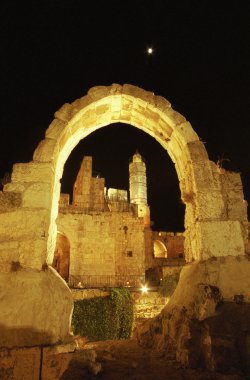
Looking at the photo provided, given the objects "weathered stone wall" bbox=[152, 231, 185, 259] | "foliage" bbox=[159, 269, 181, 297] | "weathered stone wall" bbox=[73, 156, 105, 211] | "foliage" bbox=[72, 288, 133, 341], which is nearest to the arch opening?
"foliage" bbox=[72, 288, 133, 341]

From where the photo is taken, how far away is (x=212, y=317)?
3.80 meters

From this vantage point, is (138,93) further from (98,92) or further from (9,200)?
(9,200)

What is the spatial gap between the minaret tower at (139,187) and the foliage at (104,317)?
2512cm

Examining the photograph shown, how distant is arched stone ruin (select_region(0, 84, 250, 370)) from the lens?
12.2 feet

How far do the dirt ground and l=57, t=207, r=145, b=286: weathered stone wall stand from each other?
18.6m

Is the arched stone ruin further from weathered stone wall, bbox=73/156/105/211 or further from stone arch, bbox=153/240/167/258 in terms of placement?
stone arch, bbox=153/240/167/258

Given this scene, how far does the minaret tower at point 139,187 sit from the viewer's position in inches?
1619

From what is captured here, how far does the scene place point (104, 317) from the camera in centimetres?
1478

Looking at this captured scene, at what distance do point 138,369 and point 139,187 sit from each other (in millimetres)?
38743

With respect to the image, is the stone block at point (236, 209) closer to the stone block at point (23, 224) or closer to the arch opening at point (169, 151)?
the arch opening at point (169, 151)

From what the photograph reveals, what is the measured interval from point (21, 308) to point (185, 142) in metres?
4.00

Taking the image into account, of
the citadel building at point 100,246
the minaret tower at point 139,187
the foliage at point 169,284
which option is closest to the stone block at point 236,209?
the foliage at point 169,284

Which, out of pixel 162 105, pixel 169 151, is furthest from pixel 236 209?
pixel 162 105

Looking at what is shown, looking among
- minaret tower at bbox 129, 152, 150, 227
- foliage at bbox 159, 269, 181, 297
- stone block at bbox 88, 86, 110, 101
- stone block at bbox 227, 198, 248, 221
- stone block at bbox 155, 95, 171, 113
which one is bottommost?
foliage at bbox 159, 269, 181, 297
